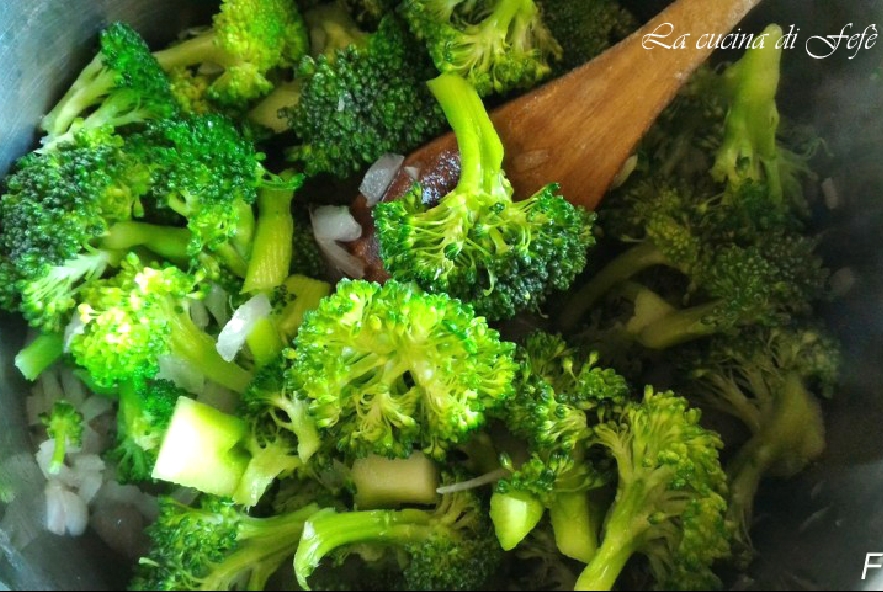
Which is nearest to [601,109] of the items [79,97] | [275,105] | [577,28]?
[577,28]

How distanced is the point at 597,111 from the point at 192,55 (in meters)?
0.88

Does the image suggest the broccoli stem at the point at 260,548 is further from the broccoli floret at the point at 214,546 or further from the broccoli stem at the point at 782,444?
the broccoli stem at the point at 782,444

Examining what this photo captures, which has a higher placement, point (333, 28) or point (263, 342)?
point (333, 28)

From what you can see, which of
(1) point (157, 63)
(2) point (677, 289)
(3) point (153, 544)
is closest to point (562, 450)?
(2) point (677, 289)

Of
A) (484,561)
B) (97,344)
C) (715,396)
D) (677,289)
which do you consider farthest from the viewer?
(677,289)

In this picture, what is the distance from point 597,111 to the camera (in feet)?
4.87

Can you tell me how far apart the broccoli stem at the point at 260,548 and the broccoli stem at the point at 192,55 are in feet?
3.13

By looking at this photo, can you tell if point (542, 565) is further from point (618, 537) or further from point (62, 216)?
point (62, 216)

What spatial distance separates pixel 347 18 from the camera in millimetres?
1643

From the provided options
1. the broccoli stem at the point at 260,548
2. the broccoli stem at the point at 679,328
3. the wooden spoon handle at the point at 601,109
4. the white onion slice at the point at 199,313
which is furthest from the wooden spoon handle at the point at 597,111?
the broccoli stem at the point at 260,548

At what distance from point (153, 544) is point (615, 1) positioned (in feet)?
5.03

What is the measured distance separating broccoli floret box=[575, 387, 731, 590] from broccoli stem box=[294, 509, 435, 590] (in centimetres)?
31

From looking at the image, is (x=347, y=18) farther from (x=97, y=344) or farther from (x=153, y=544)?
(x=153, y=544)

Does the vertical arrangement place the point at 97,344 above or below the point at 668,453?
above
